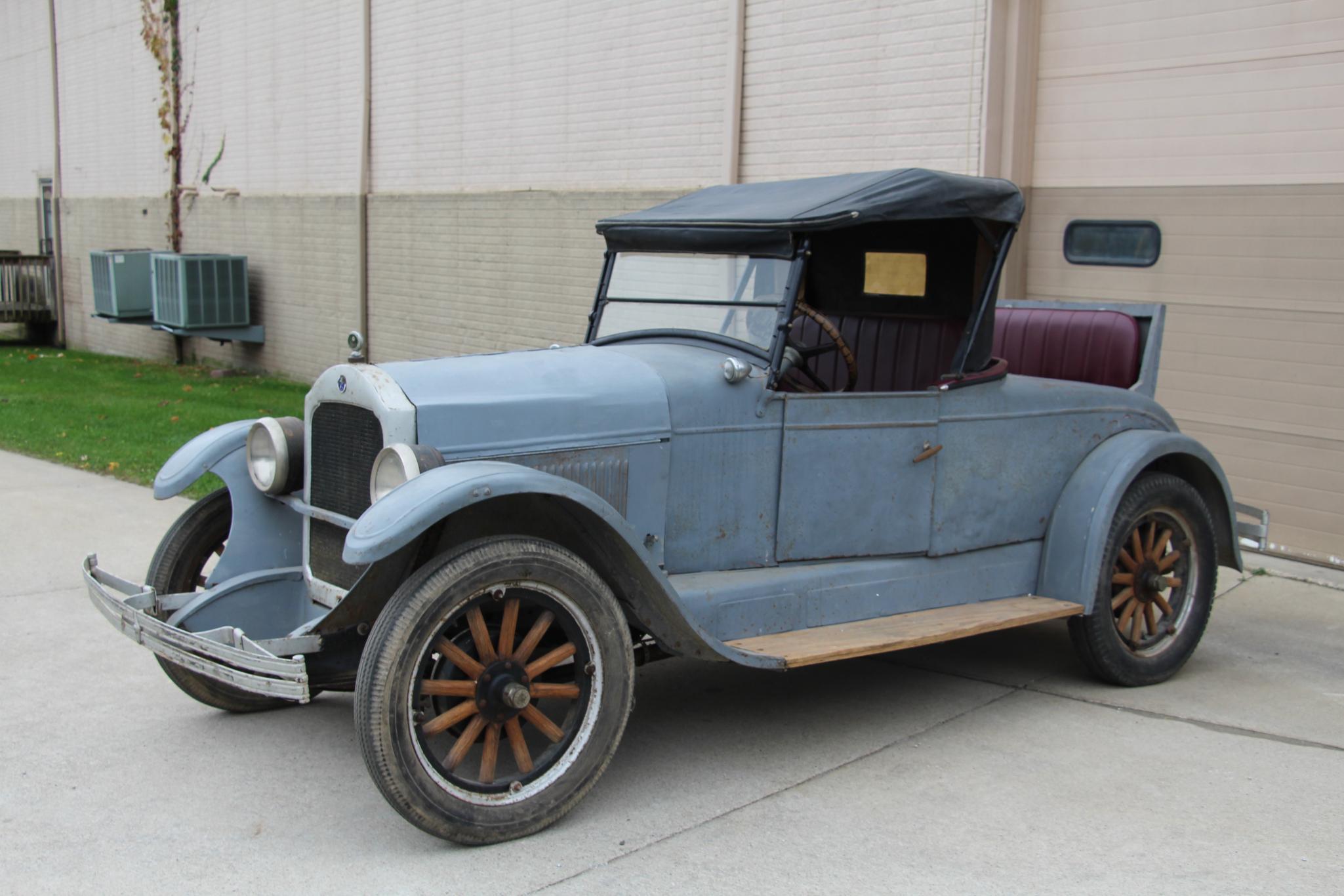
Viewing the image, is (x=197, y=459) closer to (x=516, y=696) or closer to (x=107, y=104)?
(x=516, y=696)

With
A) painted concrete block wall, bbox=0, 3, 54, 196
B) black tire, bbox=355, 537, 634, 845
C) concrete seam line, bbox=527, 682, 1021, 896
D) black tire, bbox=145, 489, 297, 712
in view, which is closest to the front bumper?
black tire, bbox=355, 537, 634, 845

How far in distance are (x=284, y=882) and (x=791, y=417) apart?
2.13m

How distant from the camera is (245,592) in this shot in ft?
14.1

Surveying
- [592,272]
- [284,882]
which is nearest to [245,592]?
[284,882]

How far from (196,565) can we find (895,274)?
2884mm

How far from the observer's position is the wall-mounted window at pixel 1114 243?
7.49 m

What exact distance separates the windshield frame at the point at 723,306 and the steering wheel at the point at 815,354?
0.07 metres

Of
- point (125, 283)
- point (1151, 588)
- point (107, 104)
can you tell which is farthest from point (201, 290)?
point (1151, 588)

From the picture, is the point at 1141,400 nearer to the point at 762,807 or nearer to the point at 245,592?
the point at 762,807

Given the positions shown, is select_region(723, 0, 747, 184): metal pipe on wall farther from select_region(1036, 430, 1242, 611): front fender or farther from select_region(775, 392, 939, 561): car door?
select_region(775, 392, 939, 561): car door

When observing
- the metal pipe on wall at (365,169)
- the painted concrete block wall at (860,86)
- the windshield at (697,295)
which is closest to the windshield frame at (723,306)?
the windshield at (697,295)

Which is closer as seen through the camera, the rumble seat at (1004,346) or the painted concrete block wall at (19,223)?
the rumble seat at (1004,346)

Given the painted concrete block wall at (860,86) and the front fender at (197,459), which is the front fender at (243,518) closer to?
the front fender at (197,459)

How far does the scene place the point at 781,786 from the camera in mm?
4051
